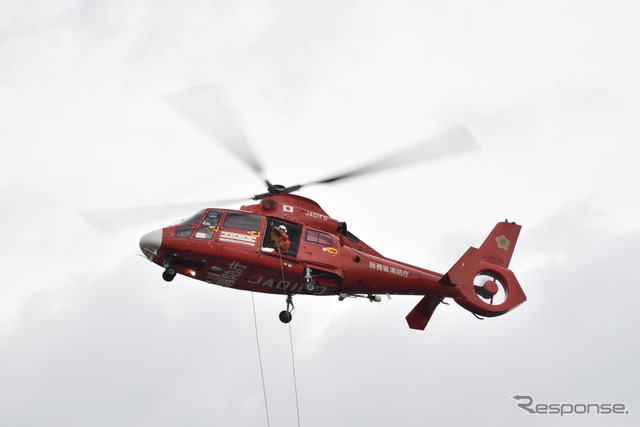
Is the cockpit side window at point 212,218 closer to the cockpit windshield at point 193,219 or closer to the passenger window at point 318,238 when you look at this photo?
the cockpit windshield at point 193,219

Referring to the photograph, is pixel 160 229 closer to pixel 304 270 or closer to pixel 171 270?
pixel 171 270

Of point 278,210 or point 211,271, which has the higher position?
point 278,210

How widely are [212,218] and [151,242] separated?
1.95m

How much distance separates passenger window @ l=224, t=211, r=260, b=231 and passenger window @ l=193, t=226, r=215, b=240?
1.62ft

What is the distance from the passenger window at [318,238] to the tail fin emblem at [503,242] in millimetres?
7761

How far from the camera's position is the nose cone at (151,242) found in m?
24.7

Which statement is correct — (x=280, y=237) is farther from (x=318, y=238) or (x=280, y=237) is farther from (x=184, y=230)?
(x=184, y=230)

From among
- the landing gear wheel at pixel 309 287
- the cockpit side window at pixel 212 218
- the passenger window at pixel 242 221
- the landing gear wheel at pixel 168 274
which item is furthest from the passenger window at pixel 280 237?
the landing gear wheel at pixel 168 274

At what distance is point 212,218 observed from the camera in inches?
1001

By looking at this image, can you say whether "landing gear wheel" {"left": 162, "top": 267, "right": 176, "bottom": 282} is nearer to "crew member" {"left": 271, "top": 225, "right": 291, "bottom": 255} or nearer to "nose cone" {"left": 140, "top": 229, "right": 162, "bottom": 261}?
"nose cone" {"left": 140, "top": 229, "right": 162, "bottom": 261}

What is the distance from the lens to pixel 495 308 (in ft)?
97.2

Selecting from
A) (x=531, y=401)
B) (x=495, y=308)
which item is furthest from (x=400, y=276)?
(x=531, y=401)

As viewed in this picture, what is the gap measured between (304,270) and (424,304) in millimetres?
5971

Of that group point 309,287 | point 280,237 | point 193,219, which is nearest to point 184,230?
point 193,219
